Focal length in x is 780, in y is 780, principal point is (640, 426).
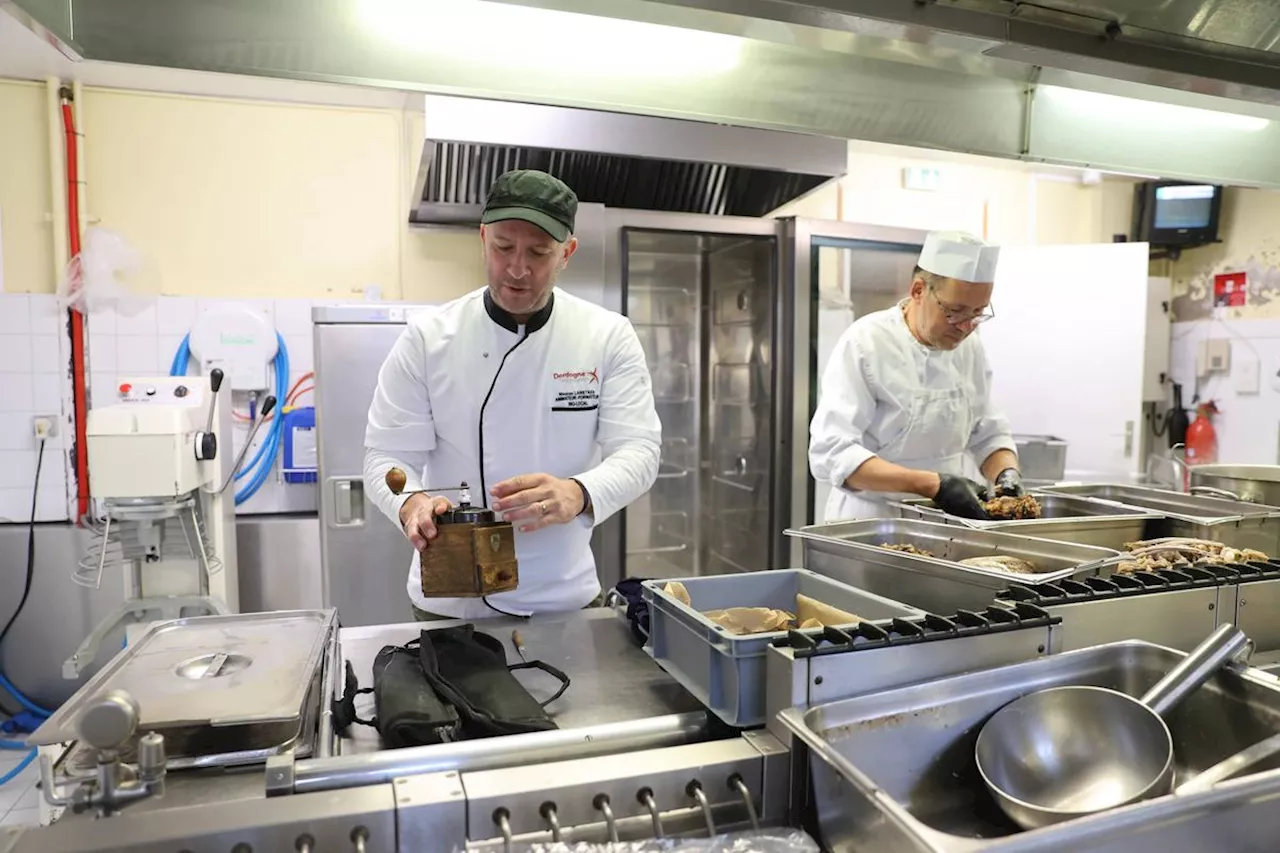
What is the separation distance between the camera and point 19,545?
10.9ft

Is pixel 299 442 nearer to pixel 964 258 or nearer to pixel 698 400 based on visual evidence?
pixel 698 400

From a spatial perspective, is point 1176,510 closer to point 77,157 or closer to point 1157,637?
point 1157,637

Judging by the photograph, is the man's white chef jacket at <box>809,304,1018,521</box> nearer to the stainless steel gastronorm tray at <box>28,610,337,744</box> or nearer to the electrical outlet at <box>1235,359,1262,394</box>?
the stainless steel gastronorm tray at <box>28,610,337,744</box>

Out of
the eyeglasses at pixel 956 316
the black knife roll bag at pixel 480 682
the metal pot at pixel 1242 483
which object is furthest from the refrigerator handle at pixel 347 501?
the metal pot at pixel 1242 483

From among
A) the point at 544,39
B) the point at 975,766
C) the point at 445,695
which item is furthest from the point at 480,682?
the point at 544,39

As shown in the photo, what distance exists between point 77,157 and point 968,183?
4.55 metres

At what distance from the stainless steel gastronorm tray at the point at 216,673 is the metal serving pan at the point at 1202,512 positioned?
6.04 ft

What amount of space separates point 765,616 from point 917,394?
1403mm

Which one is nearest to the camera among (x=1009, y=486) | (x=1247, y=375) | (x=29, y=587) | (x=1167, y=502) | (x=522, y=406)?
(x=522, y=406)

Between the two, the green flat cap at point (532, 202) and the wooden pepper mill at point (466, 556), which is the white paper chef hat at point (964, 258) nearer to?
the green flat cap at point (532, 202)

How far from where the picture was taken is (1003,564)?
144 cm

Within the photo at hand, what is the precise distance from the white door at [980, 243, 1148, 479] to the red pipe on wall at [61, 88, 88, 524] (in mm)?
4262

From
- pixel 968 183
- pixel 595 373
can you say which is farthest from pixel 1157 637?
pixel 968 183

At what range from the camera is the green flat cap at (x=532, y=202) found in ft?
5.43
